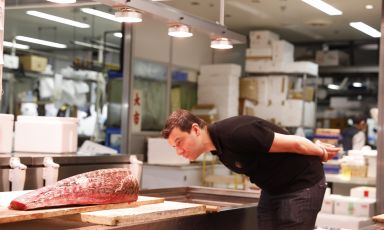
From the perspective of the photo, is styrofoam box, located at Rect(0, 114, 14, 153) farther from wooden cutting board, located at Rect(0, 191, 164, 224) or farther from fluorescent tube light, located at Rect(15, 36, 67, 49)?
fluorescent tube light, located at Rect(15, 36, 67, 49)

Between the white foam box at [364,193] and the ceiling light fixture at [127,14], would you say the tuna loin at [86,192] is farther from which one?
the white foam box at [364,193]

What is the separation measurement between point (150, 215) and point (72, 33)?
9.99m

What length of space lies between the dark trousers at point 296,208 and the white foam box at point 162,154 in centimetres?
524

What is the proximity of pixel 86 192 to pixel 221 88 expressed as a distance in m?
7.33

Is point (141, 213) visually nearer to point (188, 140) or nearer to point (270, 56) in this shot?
point (188, 140)

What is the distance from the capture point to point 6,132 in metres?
3.81

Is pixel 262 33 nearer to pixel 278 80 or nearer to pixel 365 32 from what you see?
pixel 278 80

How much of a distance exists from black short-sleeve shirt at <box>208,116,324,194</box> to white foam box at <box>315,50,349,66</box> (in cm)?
940

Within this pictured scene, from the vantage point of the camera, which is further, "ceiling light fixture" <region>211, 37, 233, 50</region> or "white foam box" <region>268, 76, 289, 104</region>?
"white foam box" <region>268, 76, 289, 104</region>

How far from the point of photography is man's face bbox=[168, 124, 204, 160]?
2736 mm

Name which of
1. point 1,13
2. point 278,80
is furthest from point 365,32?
point 1,13

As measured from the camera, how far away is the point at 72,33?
12.1 metres

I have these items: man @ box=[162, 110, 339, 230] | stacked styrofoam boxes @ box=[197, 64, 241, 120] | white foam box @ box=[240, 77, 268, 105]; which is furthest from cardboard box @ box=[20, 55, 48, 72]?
man @ box=[162, 110, 339, 230]

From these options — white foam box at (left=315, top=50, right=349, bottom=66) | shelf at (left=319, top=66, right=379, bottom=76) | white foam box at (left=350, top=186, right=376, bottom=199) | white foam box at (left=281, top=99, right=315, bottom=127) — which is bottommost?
white foam box at (left=350, top=186, right=376, bottom=199)
